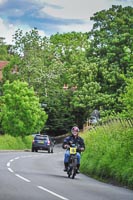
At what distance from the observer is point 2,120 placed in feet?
219

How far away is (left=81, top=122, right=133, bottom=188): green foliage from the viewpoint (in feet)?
68.1

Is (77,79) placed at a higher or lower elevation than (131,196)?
higher

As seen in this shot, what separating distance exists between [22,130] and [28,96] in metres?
4.24

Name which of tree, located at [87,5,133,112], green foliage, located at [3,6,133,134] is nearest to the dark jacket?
green foliage, located at [3,6,133,134]

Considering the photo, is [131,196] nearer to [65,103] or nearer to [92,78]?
[92,78]

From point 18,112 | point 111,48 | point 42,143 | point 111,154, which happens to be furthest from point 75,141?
point 18,112

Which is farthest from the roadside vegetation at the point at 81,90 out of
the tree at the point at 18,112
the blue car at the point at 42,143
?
the blue car at the point at 42,143

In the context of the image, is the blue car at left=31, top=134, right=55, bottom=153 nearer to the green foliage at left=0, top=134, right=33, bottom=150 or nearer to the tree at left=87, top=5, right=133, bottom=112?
the green foliage at left=0, top=134, right=33, bottom=150

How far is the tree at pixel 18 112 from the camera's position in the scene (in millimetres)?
65750

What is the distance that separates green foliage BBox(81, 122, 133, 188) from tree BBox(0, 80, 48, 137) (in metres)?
36.7

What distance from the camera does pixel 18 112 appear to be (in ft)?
218

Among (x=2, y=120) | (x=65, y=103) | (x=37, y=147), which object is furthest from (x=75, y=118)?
(x=37, y=147)

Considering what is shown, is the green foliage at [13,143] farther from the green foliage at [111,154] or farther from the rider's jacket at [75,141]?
the rider's jacket at [75,141]

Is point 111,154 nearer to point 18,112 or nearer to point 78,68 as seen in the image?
point 18,112
